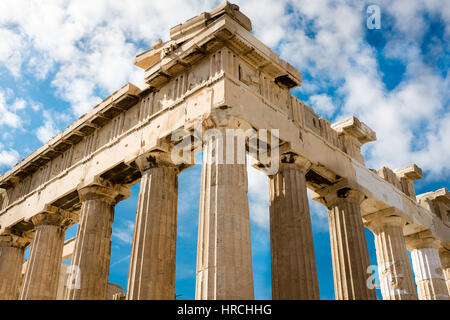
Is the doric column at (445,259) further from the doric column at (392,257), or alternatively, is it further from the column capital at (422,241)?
the doric column at (392,257)

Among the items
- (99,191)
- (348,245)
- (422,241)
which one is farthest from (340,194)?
(99,191)

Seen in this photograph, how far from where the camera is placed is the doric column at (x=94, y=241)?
21530 mm

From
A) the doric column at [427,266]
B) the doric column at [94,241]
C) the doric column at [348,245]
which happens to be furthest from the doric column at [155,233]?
A: the doric column at [427,266]

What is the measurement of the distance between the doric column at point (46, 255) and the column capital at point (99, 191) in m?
3.45

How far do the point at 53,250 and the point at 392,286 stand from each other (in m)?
17.9

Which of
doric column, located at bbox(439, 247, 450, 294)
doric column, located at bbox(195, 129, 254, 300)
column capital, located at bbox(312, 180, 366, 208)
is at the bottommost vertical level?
doric column, located at bbox(195, 129, 254, 300)

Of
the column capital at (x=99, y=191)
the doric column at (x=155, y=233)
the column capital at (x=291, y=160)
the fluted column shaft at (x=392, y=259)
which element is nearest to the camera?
the doric column at (x=155, y=233)

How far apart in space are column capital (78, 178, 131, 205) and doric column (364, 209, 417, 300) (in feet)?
46.2

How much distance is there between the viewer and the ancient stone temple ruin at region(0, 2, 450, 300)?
1805 cm

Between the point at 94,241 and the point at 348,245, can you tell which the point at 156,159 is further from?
the point at 348,245

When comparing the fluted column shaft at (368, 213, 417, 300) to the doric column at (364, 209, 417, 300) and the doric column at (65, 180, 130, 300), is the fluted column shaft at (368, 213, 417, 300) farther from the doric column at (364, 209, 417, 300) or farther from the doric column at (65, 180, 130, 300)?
the doric column at (65, 180, 130, 300)

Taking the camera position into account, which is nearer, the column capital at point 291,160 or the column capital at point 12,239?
the column capital at point 291,160

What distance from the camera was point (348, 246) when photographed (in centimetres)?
2333

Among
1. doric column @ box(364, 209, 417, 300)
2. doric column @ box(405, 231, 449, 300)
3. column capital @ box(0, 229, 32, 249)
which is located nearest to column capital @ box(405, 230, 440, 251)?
doric column @ box(405, 231, 449, 300)
